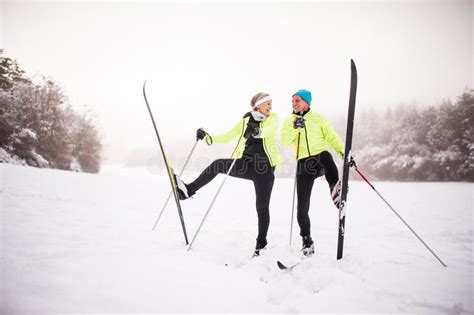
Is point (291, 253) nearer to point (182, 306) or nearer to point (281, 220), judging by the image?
point (182, 306)

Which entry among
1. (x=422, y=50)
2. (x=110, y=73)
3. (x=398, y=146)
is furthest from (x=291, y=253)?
(x=110, y=73)

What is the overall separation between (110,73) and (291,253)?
77798 mm

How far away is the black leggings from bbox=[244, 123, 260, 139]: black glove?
0.36m

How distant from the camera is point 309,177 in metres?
3.64

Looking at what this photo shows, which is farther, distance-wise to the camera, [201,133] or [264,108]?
[201,133]

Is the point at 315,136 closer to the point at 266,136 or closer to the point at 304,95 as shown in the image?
the point at 304,95

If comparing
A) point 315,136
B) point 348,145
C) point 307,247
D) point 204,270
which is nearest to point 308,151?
point 315,136

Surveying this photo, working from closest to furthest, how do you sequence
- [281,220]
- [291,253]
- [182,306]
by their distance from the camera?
[182,306] < [291,253] < [281,220]

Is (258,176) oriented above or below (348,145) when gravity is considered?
below

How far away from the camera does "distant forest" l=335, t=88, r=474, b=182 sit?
20359 millimetres

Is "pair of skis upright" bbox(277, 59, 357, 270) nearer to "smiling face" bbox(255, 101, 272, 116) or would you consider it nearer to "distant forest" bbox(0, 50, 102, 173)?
"smiling face" bbox(255, 101, 272, 116)

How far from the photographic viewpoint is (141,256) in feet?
10.1

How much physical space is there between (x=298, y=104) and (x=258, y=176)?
128 cm

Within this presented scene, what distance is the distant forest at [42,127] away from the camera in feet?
49.4
